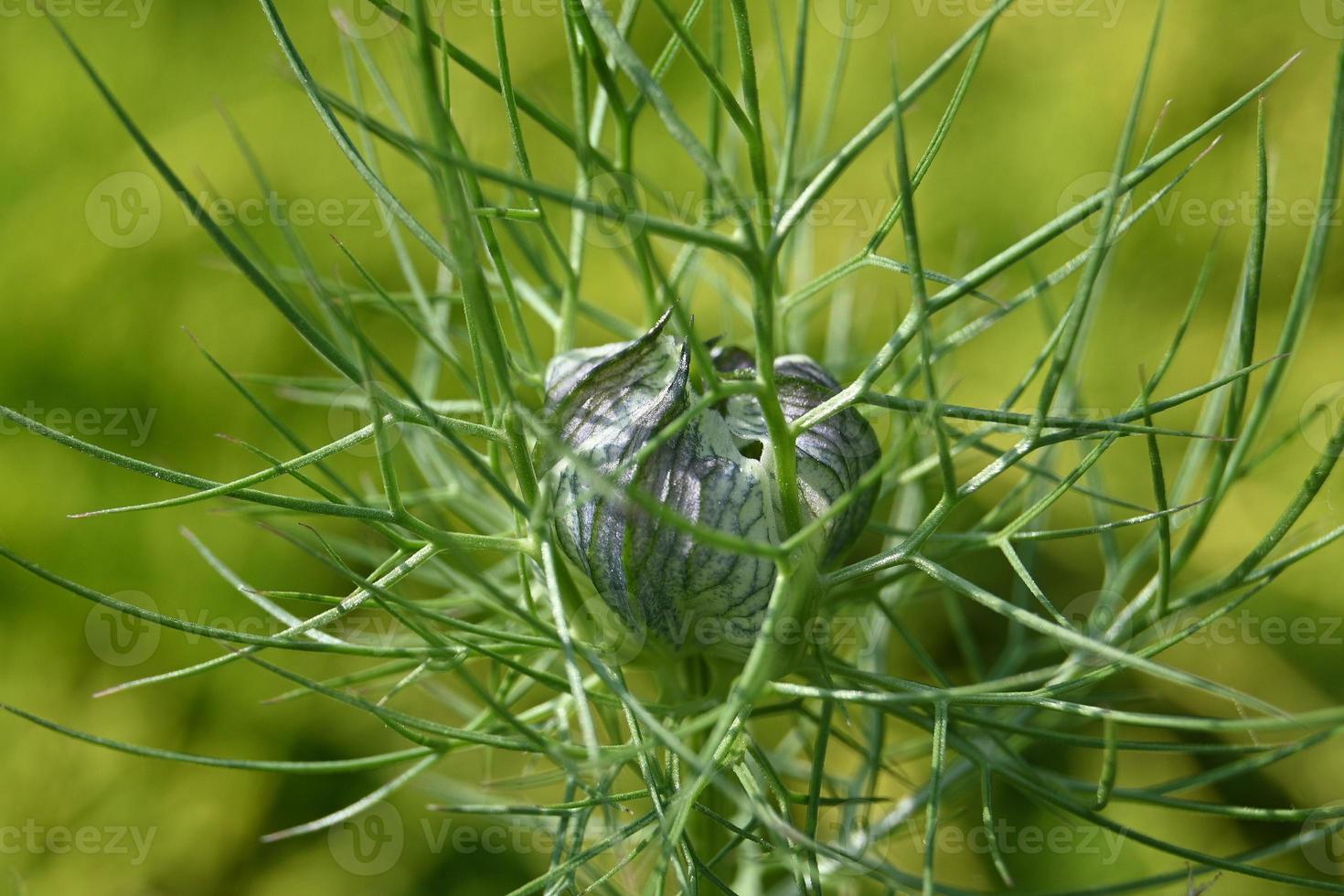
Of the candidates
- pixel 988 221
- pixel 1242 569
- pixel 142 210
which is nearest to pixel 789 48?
pixel 988 221

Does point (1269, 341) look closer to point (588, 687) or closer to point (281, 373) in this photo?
point (588, 687)

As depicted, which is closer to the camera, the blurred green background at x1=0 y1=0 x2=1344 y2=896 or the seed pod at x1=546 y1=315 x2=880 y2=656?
the seed pod at x1=546 y1=315 x2=880 y2=656

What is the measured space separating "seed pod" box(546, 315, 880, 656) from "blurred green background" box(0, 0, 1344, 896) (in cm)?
51

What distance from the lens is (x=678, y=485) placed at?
389 millimetres

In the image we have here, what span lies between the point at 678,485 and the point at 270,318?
71 centimetres

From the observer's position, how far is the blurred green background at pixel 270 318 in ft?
3.07

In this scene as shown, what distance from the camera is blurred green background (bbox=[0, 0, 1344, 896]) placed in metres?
0.94

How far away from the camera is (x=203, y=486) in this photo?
1.32ft

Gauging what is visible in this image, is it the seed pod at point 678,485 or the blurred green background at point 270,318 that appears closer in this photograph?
→ the seed pod at point 678,485

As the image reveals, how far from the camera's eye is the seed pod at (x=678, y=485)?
0.39 metres

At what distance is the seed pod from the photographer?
1.27 ft

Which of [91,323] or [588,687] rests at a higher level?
[91,323]

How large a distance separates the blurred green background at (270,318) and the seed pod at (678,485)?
0.51 meters

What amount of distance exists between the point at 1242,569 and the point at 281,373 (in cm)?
78
